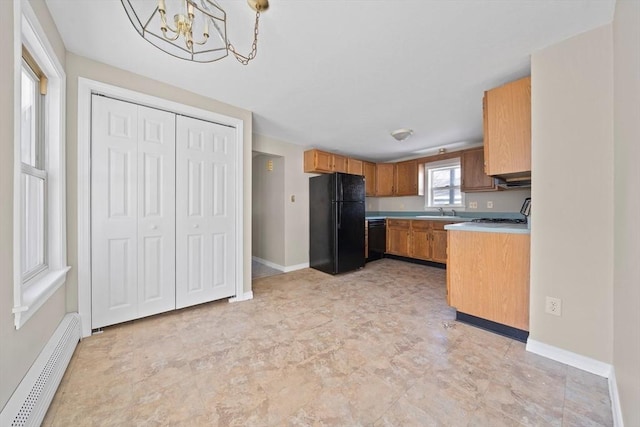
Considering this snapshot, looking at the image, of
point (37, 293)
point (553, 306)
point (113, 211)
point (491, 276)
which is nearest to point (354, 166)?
point (491, 276)

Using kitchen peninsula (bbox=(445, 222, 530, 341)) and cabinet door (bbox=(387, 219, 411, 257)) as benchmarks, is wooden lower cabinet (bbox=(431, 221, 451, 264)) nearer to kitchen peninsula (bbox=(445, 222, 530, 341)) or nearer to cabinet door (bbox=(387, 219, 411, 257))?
cabinet door (bbox=(387, 219, 411, 257))

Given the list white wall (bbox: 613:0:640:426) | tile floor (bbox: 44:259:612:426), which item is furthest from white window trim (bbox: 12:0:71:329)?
white wall (bbox: 613:0:640:426)

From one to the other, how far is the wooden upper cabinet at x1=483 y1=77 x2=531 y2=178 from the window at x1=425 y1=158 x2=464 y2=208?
2.62 metres

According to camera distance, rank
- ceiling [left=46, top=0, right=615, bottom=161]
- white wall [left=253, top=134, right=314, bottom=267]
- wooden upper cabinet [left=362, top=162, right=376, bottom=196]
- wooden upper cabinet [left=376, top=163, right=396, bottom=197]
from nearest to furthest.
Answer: ceiling [left=46, top=0, right=615, bottom=161] → white wall [left=253, top=134, right=314, bottom=267] → wooden upper cabinet [left=362, top=162, right=376, bottom=196] → wooden upper cabinet [left=376, top=163, right=396, bottom=197]

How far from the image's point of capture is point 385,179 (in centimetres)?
524

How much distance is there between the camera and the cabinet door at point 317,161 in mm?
4168

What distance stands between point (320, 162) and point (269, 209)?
1304mm

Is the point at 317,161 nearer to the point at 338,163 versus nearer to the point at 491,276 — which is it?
the point at 338,163

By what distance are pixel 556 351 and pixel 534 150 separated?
141 cm

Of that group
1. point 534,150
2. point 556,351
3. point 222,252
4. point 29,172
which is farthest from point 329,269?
point 29,172

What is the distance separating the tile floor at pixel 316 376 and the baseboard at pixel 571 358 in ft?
0.18

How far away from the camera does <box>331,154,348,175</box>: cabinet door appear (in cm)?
445

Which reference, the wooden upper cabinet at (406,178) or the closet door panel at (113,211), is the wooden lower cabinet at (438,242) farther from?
the closet door panel at (113,211)

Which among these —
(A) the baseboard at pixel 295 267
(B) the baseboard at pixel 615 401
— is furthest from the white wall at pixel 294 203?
(B) the baseboard at pixel 615 401
